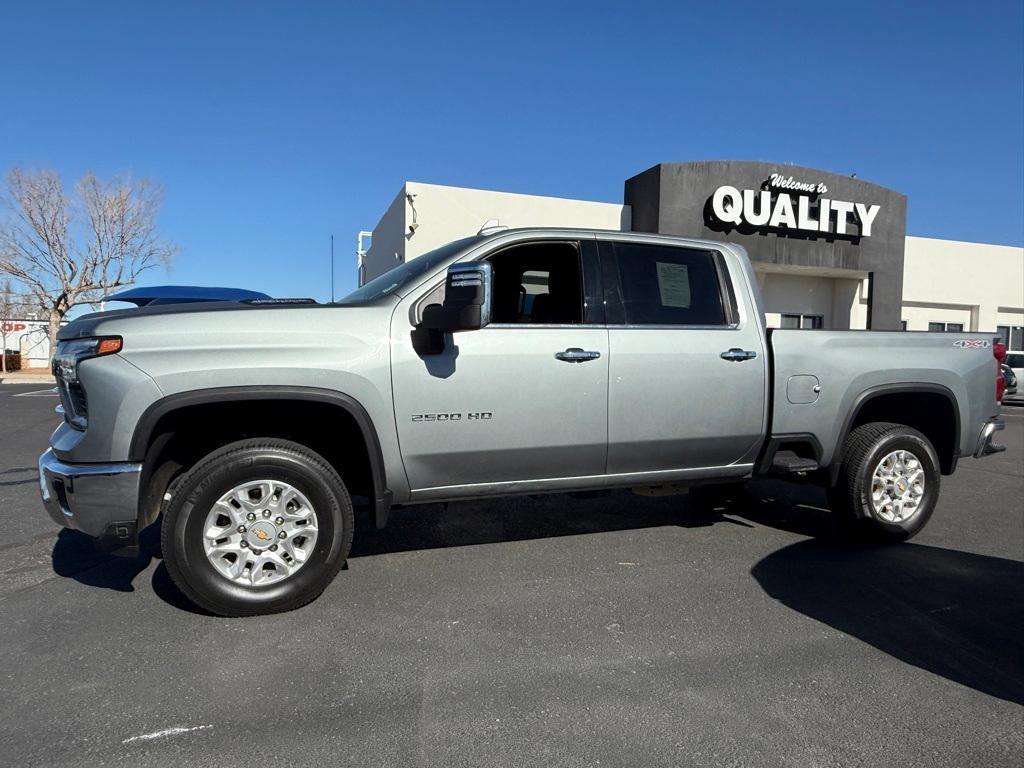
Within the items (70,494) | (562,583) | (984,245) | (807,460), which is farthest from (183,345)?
(984,245)

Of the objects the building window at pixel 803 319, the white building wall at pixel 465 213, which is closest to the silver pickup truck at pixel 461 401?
the white building wall at pixel 465 213

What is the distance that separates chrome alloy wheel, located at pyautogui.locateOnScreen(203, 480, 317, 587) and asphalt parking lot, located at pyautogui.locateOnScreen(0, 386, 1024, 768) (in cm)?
26

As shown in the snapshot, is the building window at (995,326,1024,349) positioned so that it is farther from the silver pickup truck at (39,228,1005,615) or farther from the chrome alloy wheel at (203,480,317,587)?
the chrome alloy wheel at (203,480,317,587)

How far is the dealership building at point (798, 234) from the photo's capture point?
57.7 feet

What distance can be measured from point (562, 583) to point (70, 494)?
2541 millimetres

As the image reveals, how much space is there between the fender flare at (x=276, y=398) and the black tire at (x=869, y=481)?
10.3 ft

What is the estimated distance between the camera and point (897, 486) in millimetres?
4656

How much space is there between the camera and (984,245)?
24.1 metres

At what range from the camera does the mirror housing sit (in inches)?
127

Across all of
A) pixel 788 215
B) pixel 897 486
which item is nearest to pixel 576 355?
pixel 897 486

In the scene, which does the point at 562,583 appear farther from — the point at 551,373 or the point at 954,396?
the point at 954,396

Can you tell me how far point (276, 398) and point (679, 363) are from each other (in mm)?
2291

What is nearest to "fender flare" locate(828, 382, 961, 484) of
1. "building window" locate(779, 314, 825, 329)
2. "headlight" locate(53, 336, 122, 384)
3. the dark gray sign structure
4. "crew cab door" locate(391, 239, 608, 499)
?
"crew cab door" locate(391, 239, 608, 499)

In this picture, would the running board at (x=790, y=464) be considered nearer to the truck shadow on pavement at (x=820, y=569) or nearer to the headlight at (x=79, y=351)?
the truck shadow on pavement at (x=820, y=569)
